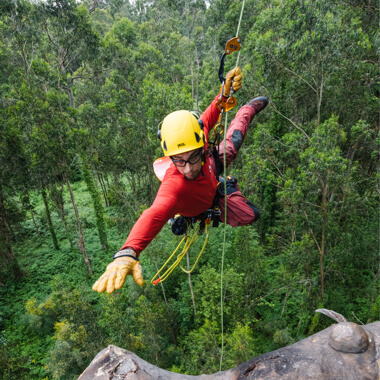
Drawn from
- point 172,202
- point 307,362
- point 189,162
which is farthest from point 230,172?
point 307,362

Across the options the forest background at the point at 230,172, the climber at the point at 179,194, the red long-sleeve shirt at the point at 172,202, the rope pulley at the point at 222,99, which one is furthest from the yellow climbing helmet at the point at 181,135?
the forest background at the point at 230,172

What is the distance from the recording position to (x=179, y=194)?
2.71 metres

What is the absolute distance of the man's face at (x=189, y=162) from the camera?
8.75 feet

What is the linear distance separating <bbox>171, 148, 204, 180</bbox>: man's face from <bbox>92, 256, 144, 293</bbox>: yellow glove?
1070 mm

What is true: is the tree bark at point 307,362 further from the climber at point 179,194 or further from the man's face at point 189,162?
the man's face at point 189,162

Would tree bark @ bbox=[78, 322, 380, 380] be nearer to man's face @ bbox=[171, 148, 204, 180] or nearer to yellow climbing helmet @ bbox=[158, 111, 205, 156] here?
man's face @ bbox=[171, 148, 204, 180]

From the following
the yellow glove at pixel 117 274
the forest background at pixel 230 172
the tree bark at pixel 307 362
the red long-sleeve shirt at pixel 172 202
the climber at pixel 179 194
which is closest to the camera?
the tree bark at pixel 307 362

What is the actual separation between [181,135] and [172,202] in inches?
26.8

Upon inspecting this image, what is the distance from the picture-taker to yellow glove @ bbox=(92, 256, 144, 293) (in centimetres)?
185

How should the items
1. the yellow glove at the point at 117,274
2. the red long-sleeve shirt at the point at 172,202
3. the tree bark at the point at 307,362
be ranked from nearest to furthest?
1. the tree bark at the point at 307,362
2. the yellow glove at the point at 117,274
3. the red long-sleeve shirt at the point at 172,202

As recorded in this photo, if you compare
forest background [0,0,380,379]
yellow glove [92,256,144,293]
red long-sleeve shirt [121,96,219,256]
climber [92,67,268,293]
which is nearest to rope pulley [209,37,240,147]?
climber [92,67,268,293]

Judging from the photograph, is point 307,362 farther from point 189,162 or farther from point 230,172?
point 230,172

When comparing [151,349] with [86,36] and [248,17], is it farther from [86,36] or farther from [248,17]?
[248,17]

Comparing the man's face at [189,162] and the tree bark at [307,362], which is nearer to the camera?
the tree bark at [307,362]
